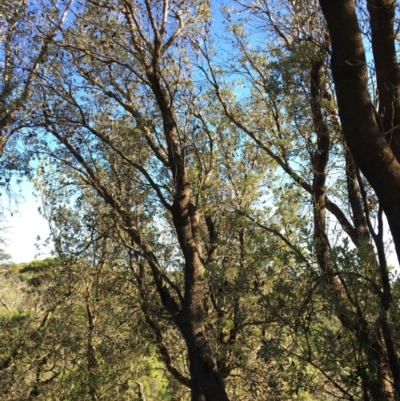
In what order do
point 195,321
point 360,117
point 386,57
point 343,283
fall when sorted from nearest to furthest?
point 360,117, point 343,283, point 386,57, point 195,321

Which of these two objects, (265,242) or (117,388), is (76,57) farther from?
(117,388)

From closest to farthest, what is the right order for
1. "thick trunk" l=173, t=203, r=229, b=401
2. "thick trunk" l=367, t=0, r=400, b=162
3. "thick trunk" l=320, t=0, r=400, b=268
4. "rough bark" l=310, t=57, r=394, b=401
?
1. "thick trunk" l=320, t=0, r=400, b=268
2. "rough bark" l=310, t=57, r=394, b=401
3. "thick trunk" l=367, t=0, r=400, b=162
4. "thick trunk" l=173, t=203, r=229, b=401

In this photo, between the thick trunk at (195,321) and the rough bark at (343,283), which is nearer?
the rough bark at (343,283)

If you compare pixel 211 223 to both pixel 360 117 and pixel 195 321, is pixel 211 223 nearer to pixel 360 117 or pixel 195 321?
pixel 195 321

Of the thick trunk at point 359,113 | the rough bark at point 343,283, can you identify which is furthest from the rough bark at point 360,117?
the rough bark at point 343,283

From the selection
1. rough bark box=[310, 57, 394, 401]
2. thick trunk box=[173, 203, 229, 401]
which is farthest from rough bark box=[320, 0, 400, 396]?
thick trunk box=[173, 203, 229, 401]

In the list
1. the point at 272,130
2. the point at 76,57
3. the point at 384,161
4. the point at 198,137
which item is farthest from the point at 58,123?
the point at 384,161

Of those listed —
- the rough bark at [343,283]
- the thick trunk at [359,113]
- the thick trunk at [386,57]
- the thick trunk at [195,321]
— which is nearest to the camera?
the thick trunk at [359,113]

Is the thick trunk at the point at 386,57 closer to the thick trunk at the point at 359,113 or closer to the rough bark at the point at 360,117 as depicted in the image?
the rough bark at the point at 360,117

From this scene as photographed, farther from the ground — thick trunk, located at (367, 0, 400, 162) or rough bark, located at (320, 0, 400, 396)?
thick trunk, located at (367, 0, 400, 162)

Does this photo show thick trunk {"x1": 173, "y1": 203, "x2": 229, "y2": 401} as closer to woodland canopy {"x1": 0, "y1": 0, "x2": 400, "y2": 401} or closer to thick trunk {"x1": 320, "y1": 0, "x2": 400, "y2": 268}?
woodland canopy {"x1": 0, "y1": 0, "x2": 400, "y2": 401}

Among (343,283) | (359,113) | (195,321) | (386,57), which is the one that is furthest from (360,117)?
(195,321)

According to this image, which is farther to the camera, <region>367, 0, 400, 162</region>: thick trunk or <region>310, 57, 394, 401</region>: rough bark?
<region>367, 0, 400, 162</region>: thick trunk

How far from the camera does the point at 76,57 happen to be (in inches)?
288
